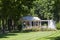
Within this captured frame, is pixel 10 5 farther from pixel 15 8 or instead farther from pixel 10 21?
pixel 10 21

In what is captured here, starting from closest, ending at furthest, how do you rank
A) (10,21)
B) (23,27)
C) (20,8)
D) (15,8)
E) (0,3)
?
(0,3)
(15,8)
(20,8)
(23,27)
(10,21)

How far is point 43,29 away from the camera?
42.7m

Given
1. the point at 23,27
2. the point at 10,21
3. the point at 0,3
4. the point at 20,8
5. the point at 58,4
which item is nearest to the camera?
the point at 58,4

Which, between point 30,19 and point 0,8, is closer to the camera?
point 0,8

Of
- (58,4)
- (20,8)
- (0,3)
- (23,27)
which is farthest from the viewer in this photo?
(23,27)

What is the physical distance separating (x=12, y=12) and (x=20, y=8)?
9.49 feet

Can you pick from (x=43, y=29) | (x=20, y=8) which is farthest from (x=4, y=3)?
(x=43, y=29)

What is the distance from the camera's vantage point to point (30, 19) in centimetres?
5353

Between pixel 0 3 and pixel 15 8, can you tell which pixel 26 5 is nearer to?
pixel 15 8

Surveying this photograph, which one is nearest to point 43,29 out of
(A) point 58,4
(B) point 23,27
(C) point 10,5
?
(B) point 23,27

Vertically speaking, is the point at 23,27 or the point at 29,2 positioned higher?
the point at 29,2

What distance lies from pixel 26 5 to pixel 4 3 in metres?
5.43

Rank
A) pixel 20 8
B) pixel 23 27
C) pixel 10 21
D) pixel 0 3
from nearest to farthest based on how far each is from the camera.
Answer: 1. pixel 0 3
2. pixel 20 8
3. pixel 23 27
4. pixel 10 21

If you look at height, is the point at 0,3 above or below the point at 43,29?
above
